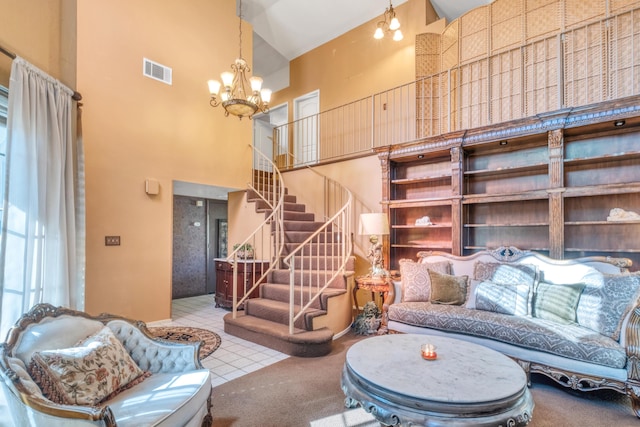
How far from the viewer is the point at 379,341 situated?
2.37 metres

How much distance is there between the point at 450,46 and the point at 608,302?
4267 millimetres

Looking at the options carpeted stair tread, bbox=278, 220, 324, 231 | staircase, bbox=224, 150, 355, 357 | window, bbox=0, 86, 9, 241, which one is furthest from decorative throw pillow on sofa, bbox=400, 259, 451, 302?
window, bbox=0, 86, 9, 241

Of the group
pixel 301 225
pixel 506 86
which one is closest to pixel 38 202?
pixel 301 225

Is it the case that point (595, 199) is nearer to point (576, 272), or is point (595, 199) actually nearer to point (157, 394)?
point (576, 272)

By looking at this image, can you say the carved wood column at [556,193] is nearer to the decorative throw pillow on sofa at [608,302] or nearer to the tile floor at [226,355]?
the decorative throw pillow on sofa at [608,302]

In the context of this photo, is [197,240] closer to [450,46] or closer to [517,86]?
[450,46]

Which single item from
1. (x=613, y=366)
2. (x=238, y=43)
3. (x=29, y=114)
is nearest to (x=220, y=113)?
(x=238, y=43)

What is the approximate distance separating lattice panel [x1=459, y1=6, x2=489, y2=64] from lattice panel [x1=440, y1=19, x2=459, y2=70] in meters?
0.10

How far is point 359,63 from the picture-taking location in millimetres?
6742

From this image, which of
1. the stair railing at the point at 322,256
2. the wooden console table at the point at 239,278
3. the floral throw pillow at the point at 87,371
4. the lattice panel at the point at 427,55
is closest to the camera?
the floral throw pillow at the point at 87,371

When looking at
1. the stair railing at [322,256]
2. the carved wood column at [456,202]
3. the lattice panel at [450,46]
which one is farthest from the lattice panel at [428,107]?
the stair railing at [322,256]

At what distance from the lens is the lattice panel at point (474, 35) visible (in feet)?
15.6

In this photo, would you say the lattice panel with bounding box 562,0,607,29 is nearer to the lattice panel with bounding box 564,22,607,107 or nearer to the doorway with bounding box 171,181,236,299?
the lattice panel with bounding box 564,22,607,107

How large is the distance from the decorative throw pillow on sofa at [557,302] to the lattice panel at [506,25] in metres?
3.40
